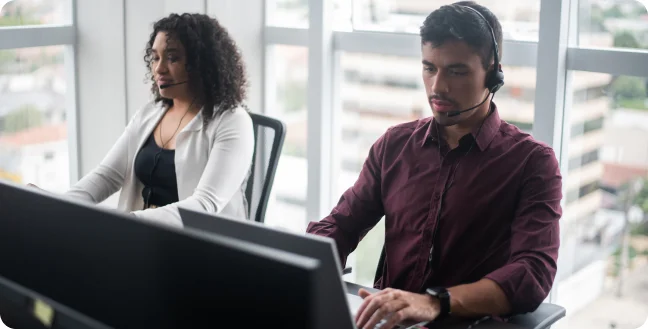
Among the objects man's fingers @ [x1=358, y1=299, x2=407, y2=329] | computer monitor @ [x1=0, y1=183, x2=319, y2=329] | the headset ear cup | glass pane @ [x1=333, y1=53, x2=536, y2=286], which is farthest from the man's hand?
glass pane @ [x1=333, y1=53, x2=536, y2=286]

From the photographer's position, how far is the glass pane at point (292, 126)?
347cm

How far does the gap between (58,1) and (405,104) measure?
160cm

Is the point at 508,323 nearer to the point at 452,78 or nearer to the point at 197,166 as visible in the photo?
the point at 452,78

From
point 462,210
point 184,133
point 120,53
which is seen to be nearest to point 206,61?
point 184,133

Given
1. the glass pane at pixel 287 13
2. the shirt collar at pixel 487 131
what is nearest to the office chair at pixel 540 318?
the shirt collar at pixel 487 131

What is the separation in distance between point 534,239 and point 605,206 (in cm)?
105

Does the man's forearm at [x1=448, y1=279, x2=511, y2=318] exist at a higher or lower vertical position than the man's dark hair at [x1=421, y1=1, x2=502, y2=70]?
lower

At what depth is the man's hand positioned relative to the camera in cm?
147

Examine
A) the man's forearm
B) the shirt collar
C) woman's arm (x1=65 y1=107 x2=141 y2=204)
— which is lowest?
the man's forearm

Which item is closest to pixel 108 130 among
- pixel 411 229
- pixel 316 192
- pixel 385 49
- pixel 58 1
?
pixel 58 1

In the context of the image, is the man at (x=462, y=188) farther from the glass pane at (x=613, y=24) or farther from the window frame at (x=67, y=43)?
A: the window frame at (x=67, y=43)

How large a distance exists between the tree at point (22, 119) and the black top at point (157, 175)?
1.06 metres

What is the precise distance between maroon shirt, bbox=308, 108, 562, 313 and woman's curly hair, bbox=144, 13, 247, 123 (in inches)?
29.3

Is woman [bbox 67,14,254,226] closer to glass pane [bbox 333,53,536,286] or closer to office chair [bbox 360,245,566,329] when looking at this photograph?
glass pane [bbox 333,53,536,286]
